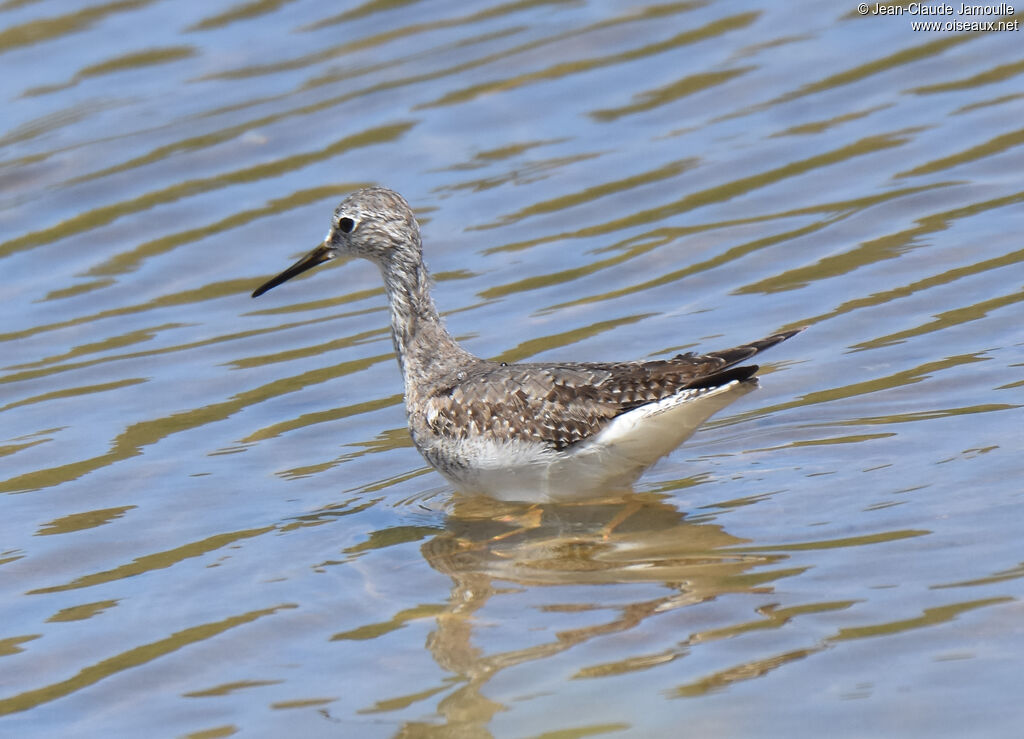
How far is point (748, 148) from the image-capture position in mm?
12898

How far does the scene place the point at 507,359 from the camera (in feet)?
33.5

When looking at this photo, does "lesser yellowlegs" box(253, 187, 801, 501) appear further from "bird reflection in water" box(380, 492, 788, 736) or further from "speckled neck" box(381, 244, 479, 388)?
"bird reflection in water" box(380, 492, 788, 736)

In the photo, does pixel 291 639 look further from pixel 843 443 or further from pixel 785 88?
pixel 785 88

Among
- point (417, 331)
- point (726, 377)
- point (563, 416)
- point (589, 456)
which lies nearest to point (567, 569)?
point (589, 456)

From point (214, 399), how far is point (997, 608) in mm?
5678

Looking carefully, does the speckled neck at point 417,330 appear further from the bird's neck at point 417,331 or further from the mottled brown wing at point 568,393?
the mottled brown wing at point 568,393

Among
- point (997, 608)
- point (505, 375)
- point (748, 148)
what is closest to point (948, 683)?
point (997, 608)

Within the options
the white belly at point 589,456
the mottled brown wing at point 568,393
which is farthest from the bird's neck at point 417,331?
the white belly at point 589,456

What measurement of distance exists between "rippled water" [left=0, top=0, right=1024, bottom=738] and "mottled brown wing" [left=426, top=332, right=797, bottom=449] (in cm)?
55

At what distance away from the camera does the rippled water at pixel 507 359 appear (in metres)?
6.21

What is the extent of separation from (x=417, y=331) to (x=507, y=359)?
1.23m

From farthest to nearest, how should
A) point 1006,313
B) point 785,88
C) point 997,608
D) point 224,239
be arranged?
1. point 785,88
2. point 224,239
3. point 1006,313
4. point 997,608

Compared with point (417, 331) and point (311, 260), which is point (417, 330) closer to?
point (417, 331)

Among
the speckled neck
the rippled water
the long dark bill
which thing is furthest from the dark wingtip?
the long dark bill
